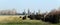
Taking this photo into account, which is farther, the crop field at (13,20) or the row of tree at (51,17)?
the crop field at (13,20)

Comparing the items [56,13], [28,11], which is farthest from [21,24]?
[56,13]

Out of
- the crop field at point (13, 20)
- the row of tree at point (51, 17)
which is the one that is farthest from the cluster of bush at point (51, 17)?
the crop field at point (13, 20)

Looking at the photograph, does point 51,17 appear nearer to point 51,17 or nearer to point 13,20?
point 51,17

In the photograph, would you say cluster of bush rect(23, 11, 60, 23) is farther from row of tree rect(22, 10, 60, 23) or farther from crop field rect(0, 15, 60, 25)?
crop field rect(0, 15, 60, 25)

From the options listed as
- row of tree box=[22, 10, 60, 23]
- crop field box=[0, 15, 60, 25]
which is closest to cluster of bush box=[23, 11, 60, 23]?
row of tree box=[22, 10, 60, 23]

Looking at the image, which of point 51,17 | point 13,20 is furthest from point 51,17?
point 13,20

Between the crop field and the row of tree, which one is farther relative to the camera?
the crop field

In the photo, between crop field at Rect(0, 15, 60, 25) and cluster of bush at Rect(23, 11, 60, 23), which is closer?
cluster of bush at Rect(23, 11, 60, 23)

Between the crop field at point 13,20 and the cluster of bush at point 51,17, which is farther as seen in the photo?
the crop field at point 13,20

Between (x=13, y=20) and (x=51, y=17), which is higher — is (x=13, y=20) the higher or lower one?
the lower one

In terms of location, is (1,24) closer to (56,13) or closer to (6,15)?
(6,15)

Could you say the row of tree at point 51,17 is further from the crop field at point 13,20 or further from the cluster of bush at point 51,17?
the crop field at point 13,20

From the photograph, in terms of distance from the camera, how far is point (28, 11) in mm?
10586

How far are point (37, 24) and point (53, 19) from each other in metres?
1.06
